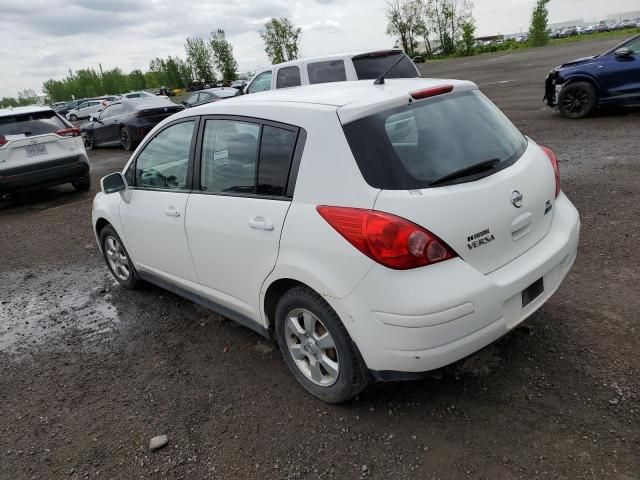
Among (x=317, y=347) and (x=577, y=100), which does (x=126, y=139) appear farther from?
(x=317, y=347)

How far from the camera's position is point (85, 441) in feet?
9.64

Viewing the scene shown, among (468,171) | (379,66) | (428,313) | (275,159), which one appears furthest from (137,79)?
(428,313)

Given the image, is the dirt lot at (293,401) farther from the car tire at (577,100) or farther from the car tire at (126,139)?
the car tire at (126,139)

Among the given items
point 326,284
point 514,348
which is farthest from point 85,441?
point 514,348

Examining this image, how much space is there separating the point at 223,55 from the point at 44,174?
58155mm

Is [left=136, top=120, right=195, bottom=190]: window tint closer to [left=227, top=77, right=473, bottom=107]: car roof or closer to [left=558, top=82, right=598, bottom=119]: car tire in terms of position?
[left=227, top=77, right=473, bottom=107]: car roof

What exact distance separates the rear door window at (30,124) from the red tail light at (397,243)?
8369 millimetres

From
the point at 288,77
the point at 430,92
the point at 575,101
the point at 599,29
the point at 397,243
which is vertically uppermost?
the point at 599,29

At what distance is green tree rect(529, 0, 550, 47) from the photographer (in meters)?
49.5

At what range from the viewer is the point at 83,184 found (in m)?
10.0

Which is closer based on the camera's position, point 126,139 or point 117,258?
point 117,258

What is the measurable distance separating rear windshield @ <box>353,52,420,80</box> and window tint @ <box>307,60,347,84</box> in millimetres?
282

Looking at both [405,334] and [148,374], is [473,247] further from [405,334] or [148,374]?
[148,374]

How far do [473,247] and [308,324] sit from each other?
1.00 m
